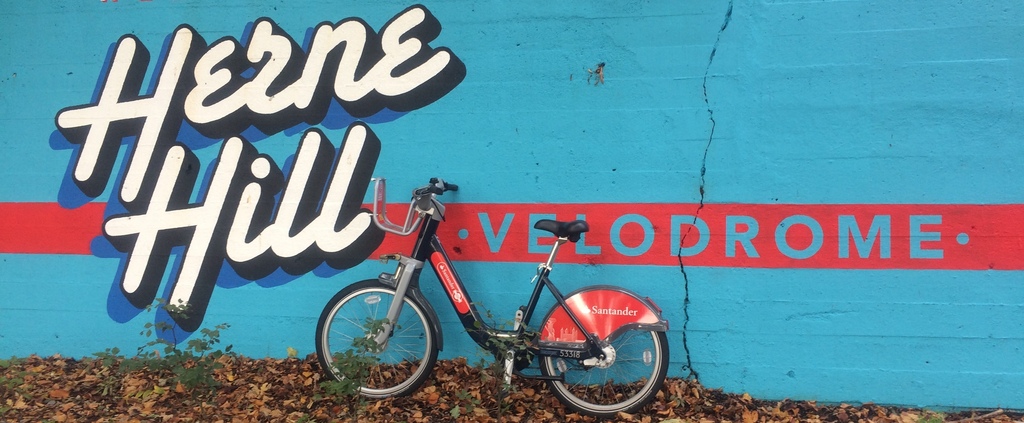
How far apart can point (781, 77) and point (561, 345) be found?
6.69 feet

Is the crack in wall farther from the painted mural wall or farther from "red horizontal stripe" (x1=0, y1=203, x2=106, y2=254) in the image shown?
"red horizontal stripe" (x1=0, y1=203, x2=106, y2=254)

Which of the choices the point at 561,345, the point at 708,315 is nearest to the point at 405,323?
the point at 561,345

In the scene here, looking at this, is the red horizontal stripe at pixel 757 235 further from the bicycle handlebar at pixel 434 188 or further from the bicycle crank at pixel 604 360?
the bicycle crank at pixel 604 360

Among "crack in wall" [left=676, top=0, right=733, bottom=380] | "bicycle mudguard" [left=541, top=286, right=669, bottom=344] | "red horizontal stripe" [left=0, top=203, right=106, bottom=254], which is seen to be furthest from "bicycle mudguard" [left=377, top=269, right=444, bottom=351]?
"red horizontal stripe" [left=0, top=203, right=106, bottom=254]

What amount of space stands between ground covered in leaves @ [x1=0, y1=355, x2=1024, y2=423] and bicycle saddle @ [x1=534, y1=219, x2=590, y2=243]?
3.02 ft

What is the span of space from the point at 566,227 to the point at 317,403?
1864 mm

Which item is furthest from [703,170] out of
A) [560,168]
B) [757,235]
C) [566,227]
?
[566,227]

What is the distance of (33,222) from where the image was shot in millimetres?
4328

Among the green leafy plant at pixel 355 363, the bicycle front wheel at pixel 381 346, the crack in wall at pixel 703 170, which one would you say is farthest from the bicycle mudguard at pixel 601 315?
the green leafy plant at pixel 355 363

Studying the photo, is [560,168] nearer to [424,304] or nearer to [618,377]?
[424,304]

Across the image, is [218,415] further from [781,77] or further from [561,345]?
[781,77]

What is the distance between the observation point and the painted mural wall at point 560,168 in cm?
351

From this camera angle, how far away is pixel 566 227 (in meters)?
3.38

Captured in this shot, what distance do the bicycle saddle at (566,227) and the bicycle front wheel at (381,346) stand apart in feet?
3.03
